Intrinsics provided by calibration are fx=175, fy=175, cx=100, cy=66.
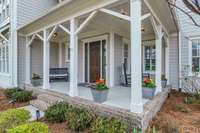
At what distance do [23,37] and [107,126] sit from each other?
7.49m

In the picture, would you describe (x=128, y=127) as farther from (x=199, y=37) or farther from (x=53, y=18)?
(x=199, y=37)

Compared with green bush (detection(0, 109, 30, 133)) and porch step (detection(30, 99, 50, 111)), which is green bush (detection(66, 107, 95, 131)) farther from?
porch step (detection(30, 99, 50, 111))

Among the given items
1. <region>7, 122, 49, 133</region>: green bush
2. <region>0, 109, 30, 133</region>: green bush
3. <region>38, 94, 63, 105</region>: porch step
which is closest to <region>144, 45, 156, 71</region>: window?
<region>38, 94, 63, 105</region>: porch step

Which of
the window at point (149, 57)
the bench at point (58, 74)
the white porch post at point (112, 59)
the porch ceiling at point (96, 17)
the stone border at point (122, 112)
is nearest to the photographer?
the stone border at point (122, 112)

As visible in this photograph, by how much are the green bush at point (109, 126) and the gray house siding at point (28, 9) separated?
755 cm

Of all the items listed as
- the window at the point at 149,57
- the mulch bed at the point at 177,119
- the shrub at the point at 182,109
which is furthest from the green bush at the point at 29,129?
the window at the point at 149,57

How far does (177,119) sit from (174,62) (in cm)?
435

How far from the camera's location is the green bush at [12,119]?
139 inches

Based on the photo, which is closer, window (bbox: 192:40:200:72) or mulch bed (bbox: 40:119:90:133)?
mulch bed (bbox: 40:119:90:133)

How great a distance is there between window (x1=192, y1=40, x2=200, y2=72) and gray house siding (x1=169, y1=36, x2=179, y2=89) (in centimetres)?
67

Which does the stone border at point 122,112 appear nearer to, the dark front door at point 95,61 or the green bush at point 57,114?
the green bush at point 57,114

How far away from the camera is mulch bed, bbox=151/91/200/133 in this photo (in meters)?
3.91

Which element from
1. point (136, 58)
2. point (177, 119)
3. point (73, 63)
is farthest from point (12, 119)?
point (177, 119)

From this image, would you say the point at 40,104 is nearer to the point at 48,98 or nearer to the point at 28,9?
the point at 48,98
